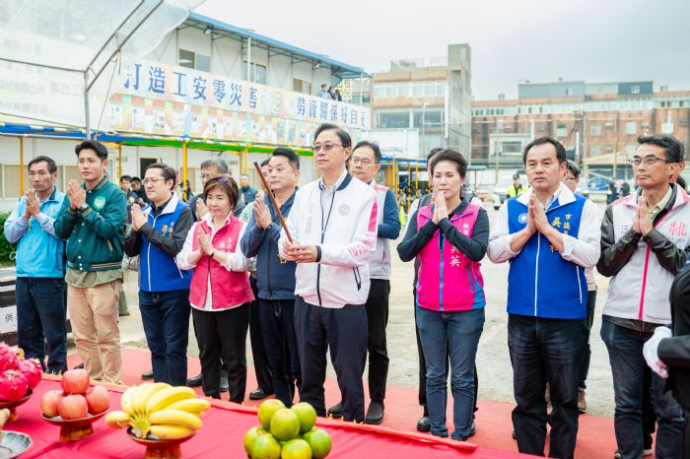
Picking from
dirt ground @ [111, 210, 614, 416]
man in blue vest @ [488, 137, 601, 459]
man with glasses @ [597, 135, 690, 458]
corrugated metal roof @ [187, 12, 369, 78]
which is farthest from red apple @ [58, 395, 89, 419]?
corrugated metal roof @ [187, 12, 369, 78]

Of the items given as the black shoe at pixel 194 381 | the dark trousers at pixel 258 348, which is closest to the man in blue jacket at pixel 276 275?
the dark trousers at pixel 258 348

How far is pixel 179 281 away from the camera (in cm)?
399

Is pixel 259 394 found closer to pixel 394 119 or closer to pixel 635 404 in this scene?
pixel 635 404

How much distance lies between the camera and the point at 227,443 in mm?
1954

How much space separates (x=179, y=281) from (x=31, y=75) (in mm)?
2059

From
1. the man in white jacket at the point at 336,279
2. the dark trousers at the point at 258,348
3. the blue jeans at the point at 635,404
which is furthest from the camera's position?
the dark trousers at the point at 258,348

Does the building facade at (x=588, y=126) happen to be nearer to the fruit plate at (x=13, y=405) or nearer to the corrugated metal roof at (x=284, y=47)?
the corrugated metal roof at (x=284, y=47)

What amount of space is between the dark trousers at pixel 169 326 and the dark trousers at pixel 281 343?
58 centimetres

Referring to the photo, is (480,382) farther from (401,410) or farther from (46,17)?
(46,17)

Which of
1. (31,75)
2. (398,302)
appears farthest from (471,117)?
(31,75)

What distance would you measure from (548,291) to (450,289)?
1.64 feet

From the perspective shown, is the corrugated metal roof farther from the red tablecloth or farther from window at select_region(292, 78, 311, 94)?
the red tablecloth

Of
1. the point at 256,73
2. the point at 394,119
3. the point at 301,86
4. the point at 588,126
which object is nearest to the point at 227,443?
the point at 256,73

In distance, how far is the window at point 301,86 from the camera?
69.8 ft
